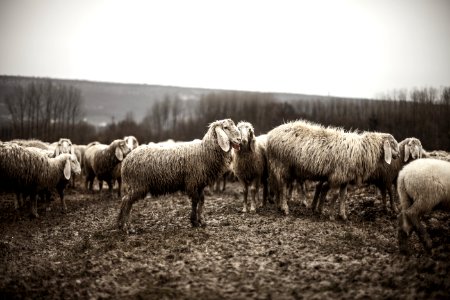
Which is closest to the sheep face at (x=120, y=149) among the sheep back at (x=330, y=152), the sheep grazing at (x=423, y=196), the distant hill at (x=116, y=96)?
the sheep back at (x=330, y=152)

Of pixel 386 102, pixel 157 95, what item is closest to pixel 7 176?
pixel 386 102

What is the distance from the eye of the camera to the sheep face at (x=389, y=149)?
1106cm

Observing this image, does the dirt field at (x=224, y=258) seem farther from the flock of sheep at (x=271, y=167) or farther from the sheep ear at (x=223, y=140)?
the sheep ear at (x=223, y=140)

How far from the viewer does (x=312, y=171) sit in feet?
36.1

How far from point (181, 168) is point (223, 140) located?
4.44 feet

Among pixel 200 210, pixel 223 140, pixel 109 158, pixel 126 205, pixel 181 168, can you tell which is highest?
pixel 223 140

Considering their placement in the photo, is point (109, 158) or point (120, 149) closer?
point (120, 149)

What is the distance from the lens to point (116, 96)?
10475cm

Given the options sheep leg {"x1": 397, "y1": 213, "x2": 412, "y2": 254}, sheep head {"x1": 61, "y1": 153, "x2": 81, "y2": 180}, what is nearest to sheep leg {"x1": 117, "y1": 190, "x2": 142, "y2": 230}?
sheep head {"x1": 61, "y1": 153, "x2": 81, "y2": 180}

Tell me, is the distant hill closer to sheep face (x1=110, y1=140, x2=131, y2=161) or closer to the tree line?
the tree line

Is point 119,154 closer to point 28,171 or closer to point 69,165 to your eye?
point 69,165

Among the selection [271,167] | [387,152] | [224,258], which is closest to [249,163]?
[271,167]

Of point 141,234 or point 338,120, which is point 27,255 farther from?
point 338,120

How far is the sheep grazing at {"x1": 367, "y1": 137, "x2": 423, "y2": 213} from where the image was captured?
38.2ft
